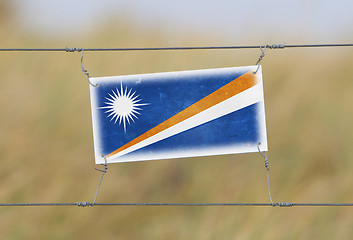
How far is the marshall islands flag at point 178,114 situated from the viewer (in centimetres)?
336

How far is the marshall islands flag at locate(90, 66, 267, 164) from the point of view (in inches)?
132

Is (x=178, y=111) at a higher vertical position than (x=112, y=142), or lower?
higher

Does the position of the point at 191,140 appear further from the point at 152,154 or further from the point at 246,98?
the point at 246,98

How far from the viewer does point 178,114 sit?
11.1ft

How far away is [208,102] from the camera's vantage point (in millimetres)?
3375

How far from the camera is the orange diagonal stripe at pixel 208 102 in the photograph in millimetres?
3369

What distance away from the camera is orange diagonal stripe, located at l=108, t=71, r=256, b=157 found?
3369 mm

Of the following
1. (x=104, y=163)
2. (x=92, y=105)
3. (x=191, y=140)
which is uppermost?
(x=92, y=105)

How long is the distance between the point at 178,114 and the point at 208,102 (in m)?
0.27

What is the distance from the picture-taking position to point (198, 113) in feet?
11.1

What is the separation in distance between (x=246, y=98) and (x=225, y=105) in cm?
19

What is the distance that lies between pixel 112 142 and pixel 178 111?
62 cm

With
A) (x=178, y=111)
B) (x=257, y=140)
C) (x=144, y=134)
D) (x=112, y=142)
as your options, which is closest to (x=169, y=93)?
(x=178, y=111)

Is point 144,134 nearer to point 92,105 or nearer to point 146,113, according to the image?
point 146,113
